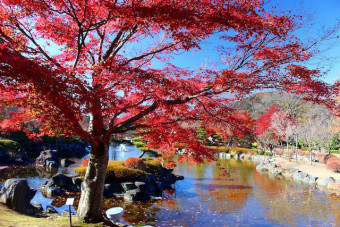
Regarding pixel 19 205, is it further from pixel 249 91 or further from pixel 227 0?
pixel 227 0

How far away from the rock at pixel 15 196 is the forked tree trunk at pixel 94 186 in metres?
2.22

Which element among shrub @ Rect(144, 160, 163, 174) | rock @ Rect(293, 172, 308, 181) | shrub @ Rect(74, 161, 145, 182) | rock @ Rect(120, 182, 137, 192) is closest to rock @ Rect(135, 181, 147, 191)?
rock @ Rect(120, 182, 137, 192)

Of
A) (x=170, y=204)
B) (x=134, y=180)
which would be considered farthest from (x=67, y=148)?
(x=170, y=204)

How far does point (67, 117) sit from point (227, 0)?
395 centimetres

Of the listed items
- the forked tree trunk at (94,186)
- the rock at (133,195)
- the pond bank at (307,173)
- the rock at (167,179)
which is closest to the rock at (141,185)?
the rock at (133,195)

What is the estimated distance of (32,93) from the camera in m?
3.83

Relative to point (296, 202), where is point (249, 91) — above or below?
above

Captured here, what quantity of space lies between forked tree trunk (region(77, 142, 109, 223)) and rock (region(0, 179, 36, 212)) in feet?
7.29

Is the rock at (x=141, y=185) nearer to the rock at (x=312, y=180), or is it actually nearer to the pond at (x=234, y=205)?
the pond at (x=234, y=205)

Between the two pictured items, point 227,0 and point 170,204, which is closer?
point 227,0

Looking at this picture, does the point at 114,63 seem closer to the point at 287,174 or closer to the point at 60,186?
the point at 60,186

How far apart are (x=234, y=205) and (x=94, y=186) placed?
21.0 feet

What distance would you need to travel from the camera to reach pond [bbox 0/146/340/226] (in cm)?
800

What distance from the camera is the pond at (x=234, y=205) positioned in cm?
800
